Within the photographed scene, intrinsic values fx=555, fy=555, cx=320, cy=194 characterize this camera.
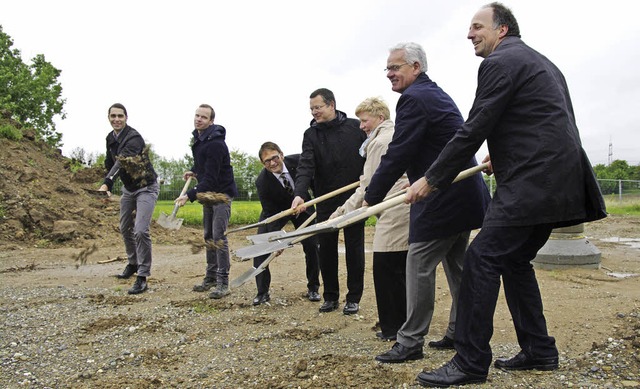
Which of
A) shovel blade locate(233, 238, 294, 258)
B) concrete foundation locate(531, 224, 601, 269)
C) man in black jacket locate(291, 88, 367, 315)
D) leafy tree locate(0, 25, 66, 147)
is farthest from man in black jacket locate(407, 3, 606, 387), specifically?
leafy tree locate(0, 25, 66, 147)

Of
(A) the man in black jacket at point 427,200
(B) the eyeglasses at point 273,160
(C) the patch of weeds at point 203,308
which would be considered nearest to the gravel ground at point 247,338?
(C) the patch of weeds at point 203,308

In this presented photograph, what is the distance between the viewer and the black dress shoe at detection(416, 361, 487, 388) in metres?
3.29

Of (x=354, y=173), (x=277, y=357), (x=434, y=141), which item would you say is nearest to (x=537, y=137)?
(x=434, y=141)

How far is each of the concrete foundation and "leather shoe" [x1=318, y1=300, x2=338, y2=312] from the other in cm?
366

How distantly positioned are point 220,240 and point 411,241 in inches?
122

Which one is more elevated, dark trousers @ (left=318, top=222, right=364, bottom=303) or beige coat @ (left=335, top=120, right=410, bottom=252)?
beige coat @ (left=335, top=120, right=410, bottom=252)

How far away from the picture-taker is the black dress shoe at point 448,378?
3.29 meters

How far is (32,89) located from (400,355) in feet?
123

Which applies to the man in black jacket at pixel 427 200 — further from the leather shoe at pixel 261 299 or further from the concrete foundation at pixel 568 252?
the concrete foundation at pixel 568 252

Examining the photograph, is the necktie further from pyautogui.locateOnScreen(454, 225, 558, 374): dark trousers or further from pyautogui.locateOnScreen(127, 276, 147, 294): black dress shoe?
pyautogui.locateOnScreen(454, 225, 558, 374): dark trousers

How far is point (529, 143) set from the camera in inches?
126

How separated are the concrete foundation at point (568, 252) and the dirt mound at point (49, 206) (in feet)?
30.8

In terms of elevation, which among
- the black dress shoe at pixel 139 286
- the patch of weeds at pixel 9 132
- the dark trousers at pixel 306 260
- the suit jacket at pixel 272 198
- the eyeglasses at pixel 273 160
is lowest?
the black dress shoe at pixel 139 286

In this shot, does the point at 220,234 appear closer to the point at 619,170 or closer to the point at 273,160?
the point at 273,160
